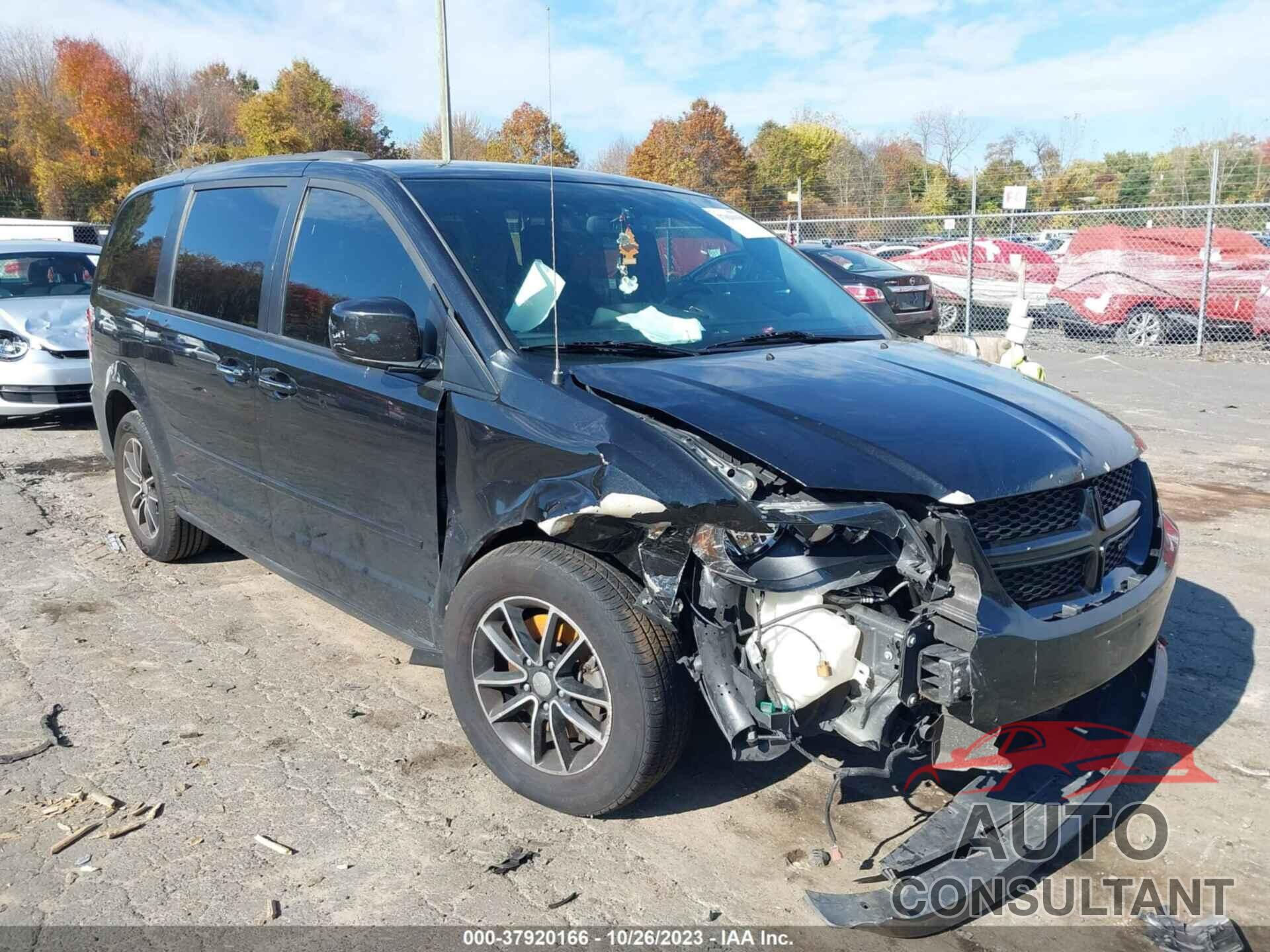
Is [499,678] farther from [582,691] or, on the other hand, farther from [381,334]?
[381,334]

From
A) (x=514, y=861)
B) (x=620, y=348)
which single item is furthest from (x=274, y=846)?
(x=620, y=348)

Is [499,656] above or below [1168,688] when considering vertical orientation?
above

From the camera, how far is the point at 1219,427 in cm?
913

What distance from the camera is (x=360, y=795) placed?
3.21m

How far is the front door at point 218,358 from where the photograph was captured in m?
4.05

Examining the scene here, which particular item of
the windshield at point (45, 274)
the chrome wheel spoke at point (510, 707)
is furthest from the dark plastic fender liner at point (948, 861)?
the windshield at point (45, 274)

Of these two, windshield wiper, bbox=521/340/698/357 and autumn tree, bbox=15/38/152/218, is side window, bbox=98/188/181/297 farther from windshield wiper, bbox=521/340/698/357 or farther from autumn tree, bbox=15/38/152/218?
autumn tree, bbox=15/38/152/218

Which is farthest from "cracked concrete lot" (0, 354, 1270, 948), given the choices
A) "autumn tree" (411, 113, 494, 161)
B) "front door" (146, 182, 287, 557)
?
"autumn tree" (411, 113, 494, 161)

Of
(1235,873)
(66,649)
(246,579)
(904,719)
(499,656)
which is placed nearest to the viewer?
(904,719)

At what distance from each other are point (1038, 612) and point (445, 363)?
A: 1.87 metres

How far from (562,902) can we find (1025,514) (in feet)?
5.25

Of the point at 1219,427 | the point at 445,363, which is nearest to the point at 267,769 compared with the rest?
the point at 445,363

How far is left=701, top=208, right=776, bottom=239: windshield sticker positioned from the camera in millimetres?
4277

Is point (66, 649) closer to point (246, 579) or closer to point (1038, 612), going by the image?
point (246, 579)
